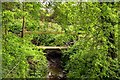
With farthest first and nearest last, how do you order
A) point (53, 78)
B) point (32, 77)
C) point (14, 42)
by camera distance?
1. point (53, 78)
2. point (32, 77)
3. point (14, 42)

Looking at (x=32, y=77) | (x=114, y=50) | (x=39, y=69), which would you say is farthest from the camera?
(x=39, y=69)

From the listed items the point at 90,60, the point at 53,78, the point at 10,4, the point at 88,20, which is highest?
the point at 10,4

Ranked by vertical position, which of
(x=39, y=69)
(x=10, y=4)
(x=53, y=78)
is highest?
(x=10, y=4)

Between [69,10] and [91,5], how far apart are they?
0.70ft

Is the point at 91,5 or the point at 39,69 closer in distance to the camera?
the point at 91,5

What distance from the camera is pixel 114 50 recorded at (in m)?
2.39

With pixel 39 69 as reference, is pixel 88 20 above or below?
above

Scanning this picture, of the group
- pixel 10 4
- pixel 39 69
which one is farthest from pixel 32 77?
pixel 10 4

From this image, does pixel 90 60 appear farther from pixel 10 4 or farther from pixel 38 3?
pixel 10 4

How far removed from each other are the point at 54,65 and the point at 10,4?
1880mm

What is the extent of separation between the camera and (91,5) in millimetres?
2207

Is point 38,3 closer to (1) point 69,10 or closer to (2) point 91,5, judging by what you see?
(1) point 69,10

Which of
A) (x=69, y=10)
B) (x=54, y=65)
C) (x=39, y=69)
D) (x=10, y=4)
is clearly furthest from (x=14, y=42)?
(x=54, y=65)

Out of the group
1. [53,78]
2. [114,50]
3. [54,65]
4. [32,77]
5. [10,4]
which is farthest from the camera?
[54,65]
